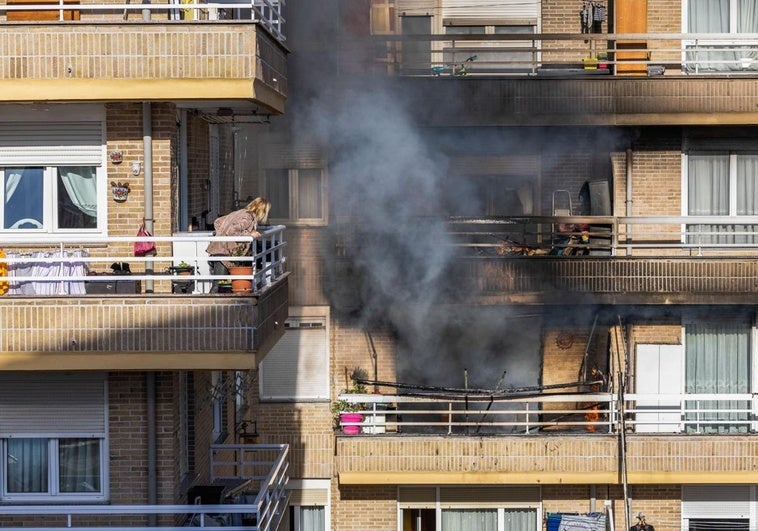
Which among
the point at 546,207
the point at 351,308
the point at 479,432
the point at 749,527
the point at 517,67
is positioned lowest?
the point at 749,527

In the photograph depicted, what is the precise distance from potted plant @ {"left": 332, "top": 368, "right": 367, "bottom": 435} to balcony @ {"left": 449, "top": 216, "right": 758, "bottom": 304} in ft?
6.76

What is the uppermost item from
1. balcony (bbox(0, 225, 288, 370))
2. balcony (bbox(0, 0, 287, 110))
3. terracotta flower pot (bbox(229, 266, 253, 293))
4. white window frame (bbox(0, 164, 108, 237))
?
balcony (bbox(0, 0, 287, 110))

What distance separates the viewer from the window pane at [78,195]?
52.1ft

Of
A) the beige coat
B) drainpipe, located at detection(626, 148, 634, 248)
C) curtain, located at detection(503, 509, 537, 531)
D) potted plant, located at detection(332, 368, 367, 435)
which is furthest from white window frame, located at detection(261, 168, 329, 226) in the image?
the beige coat

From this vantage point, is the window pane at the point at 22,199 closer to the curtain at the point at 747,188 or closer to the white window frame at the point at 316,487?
the white window frame at the point at 316,487

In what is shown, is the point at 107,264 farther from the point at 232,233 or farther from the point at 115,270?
the point at 232,233

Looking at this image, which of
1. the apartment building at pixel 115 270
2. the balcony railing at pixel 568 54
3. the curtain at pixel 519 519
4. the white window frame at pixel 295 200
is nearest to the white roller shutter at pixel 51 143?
the apartment building at pixel 115 270

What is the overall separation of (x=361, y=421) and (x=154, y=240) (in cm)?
704

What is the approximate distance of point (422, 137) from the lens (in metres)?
22.1

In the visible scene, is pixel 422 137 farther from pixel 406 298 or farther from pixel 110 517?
pixel 110 517

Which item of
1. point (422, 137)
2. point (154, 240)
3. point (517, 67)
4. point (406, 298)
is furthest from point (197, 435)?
point (517, 67)

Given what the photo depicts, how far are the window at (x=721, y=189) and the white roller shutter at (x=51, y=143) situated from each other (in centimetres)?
953

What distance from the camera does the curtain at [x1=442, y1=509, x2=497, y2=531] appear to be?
21625 millimetres

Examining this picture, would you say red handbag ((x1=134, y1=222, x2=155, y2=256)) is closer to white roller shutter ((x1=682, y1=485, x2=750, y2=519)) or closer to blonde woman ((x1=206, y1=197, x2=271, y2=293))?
blonde woman ((x1=206, y1=197, x2=271, y2=293))
